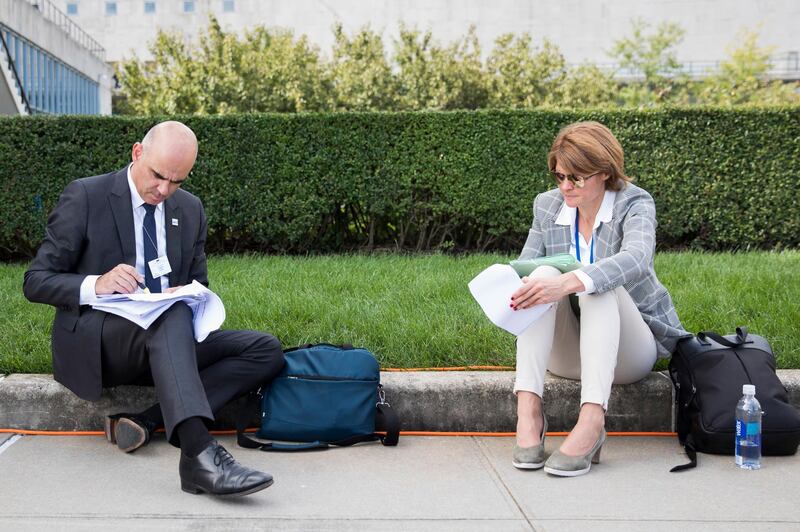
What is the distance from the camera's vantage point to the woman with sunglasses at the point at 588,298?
351 cm

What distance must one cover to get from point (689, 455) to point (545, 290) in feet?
3.26

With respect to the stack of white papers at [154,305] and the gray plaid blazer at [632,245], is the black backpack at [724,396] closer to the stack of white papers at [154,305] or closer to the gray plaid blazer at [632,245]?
the gray plaid blazer at [632,245]

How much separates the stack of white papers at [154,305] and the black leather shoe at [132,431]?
1.54 feet

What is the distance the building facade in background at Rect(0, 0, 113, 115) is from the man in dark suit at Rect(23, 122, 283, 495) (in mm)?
19781

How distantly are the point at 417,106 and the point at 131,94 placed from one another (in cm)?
893

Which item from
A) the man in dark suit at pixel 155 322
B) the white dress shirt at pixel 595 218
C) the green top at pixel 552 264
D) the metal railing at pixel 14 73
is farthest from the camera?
the metal railing at pixel 14 73

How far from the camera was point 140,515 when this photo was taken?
2.99 metres

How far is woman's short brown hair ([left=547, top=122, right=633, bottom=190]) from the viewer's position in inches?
147

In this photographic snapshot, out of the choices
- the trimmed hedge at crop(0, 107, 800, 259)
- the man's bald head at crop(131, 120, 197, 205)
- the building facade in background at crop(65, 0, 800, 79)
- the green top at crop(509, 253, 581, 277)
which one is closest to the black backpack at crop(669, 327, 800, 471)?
the green top at crop(509, 253, 581, 277)

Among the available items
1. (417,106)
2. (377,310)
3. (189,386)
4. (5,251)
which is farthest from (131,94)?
(189,386)

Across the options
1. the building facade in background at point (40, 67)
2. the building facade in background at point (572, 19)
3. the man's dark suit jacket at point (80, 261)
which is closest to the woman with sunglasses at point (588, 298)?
the man's dark suit jacket at point (80, 261)

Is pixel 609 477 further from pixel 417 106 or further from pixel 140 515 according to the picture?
pixel 417 106

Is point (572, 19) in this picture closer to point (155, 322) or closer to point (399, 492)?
point (155, 322)

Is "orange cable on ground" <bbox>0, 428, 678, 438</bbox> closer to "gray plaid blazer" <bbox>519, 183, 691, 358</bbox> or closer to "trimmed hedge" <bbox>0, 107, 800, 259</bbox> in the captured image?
"gray plaid blazer" <bbox>519, 183, 691, 358</bbox>
